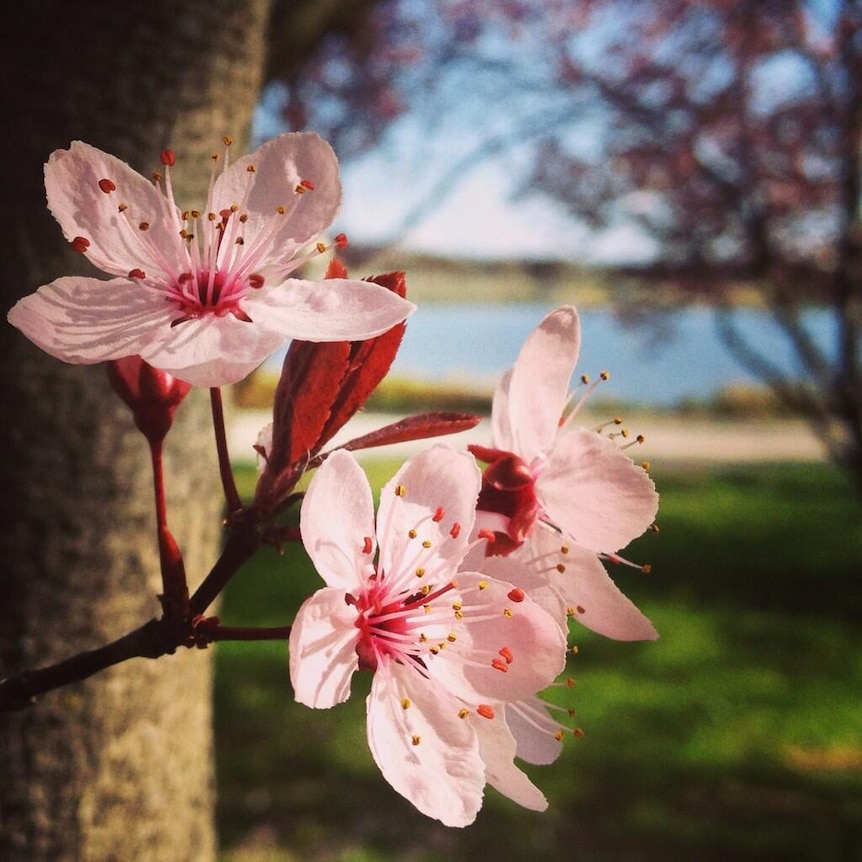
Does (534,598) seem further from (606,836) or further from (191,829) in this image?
(606,836)

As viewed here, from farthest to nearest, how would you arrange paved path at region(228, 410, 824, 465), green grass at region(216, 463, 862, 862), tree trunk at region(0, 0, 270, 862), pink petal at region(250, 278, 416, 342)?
paved path at region(228, 410, 824, 465), green grass at region(216, 463, 862, 862), tree trunk at region(0, 0, 270, 862), pink petal at region(250, 278, 416, 342)

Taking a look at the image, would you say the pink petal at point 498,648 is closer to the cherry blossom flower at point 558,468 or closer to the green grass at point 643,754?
the cherry blossom flower at point 558,468

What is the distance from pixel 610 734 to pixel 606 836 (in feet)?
1.62

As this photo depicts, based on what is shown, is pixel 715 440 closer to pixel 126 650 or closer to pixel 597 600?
pixel 597 600

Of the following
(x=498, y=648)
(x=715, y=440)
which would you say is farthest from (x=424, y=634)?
(x=715, y=440)

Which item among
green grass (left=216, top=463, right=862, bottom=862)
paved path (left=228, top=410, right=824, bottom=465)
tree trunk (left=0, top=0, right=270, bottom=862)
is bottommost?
paved path (left=228, top=410, right=824, bottom=465)

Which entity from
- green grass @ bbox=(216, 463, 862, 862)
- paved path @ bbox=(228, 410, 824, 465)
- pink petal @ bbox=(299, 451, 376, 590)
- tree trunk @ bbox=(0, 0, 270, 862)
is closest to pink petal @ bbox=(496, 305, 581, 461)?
pink petal @ bbox=(299, 451, 376, 590)

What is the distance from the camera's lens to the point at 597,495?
532 mm

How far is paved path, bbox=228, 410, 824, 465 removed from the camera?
8773 mm

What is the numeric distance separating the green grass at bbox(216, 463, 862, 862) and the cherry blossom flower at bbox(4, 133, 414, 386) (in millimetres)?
2149

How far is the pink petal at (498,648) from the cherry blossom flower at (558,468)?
0.04m

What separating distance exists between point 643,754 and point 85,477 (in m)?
2.19

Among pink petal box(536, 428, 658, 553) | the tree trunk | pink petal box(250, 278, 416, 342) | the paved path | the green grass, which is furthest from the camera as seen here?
the paved path

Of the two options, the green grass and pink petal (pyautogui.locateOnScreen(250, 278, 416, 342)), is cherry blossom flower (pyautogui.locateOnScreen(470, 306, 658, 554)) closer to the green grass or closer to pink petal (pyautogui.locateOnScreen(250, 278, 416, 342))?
pink petal (pyautogui.locateOnScreen(250, 278, 416, 342))
